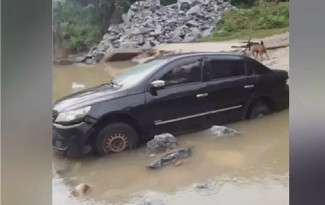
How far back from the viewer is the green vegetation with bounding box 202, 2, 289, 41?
1810mm

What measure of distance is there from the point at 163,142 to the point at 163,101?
175mm

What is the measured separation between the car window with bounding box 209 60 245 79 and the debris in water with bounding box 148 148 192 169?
339mm

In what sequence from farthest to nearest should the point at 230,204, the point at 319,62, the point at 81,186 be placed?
1. the point at 81,186
2. the point at 230,204
3. the point at 319,62

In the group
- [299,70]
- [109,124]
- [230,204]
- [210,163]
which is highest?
[299,70]

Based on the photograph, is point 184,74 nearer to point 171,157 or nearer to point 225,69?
point 225,69

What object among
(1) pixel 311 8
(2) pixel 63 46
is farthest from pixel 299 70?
(2) pixel 63 46

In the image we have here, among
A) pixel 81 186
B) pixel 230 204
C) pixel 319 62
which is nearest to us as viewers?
pixel 319 62

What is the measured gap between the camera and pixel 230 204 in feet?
5.91

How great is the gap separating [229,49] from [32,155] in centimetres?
98

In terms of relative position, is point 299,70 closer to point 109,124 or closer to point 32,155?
point 109,124

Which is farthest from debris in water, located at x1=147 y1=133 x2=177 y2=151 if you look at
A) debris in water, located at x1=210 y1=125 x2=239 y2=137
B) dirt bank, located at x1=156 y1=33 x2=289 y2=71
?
dirt bank, located at x1=156 y1=33 x2=289 y2=71

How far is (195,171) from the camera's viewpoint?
6.05 feet

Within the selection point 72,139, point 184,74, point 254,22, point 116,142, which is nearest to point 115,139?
point 116,142

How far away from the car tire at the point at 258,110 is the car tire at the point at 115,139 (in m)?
0.50
